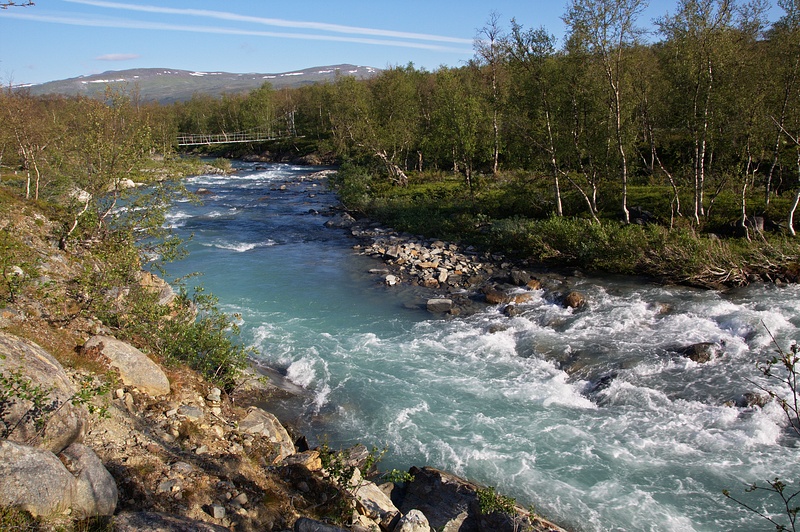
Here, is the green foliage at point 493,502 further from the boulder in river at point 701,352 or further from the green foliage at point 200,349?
the boulder in river at point 701,352

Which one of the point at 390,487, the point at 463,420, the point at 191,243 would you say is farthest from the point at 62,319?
the point at 191,243

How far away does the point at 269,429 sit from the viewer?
35.9 ft

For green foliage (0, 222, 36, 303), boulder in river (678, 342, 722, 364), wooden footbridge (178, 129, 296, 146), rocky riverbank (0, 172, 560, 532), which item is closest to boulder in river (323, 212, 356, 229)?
rocky riverbank (0, 172, 560, 532)

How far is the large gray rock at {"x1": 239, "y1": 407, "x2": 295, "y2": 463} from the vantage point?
10430 millimetres

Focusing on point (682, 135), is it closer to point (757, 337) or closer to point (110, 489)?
point (757, 337)

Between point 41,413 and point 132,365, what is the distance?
12.0ft

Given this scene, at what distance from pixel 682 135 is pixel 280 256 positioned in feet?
67.9

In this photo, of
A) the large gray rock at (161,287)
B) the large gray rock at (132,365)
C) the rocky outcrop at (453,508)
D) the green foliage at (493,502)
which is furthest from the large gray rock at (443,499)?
the large gray rock at (161,287)

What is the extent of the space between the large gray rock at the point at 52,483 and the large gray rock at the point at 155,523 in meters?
0.36

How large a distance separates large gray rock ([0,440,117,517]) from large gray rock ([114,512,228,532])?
361mm

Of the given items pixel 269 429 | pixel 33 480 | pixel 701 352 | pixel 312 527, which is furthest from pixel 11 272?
pixel 701 352

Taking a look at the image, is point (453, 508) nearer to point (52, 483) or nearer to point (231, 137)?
point (52, 483)

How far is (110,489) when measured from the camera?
6.55 metres

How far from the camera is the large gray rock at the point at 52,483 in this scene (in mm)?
5609
